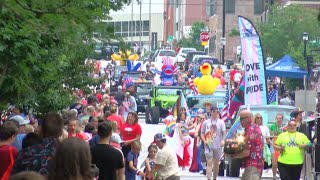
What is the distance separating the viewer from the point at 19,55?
464 inches

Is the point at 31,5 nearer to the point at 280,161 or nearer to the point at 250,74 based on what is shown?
the point at 280,161

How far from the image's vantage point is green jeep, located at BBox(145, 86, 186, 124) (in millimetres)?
42375

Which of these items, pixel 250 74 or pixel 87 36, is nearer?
pixel 87 36

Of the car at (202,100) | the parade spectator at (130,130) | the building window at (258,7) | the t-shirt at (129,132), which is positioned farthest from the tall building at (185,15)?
the t-shirt at (129,132)

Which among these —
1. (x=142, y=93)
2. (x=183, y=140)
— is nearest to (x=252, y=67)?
(x=183, y=140)

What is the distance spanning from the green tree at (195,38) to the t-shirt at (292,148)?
72.9 meters

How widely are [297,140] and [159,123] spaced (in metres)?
24.1

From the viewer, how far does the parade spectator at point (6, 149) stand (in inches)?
469

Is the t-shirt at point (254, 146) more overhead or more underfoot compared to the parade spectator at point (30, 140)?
more underfoot

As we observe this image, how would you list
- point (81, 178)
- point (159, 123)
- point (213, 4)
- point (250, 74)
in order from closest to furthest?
1. point (81, 178)
2. point (250, 74)
3. point (159, 123)
4. point (213, 4)

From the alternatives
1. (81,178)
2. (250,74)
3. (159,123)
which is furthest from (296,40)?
(81,178)

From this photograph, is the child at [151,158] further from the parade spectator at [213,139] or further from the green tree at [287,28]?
the green tree at [287,28]

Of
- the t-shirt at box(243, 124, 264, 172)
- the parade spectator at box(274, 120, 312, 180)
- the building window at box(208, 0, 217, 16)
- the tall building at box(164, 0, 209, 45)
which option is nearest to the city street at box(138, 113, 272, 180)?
the parade spectator at box(274, 120, 312, 180)

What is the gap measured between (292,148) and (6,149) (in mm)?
8190
